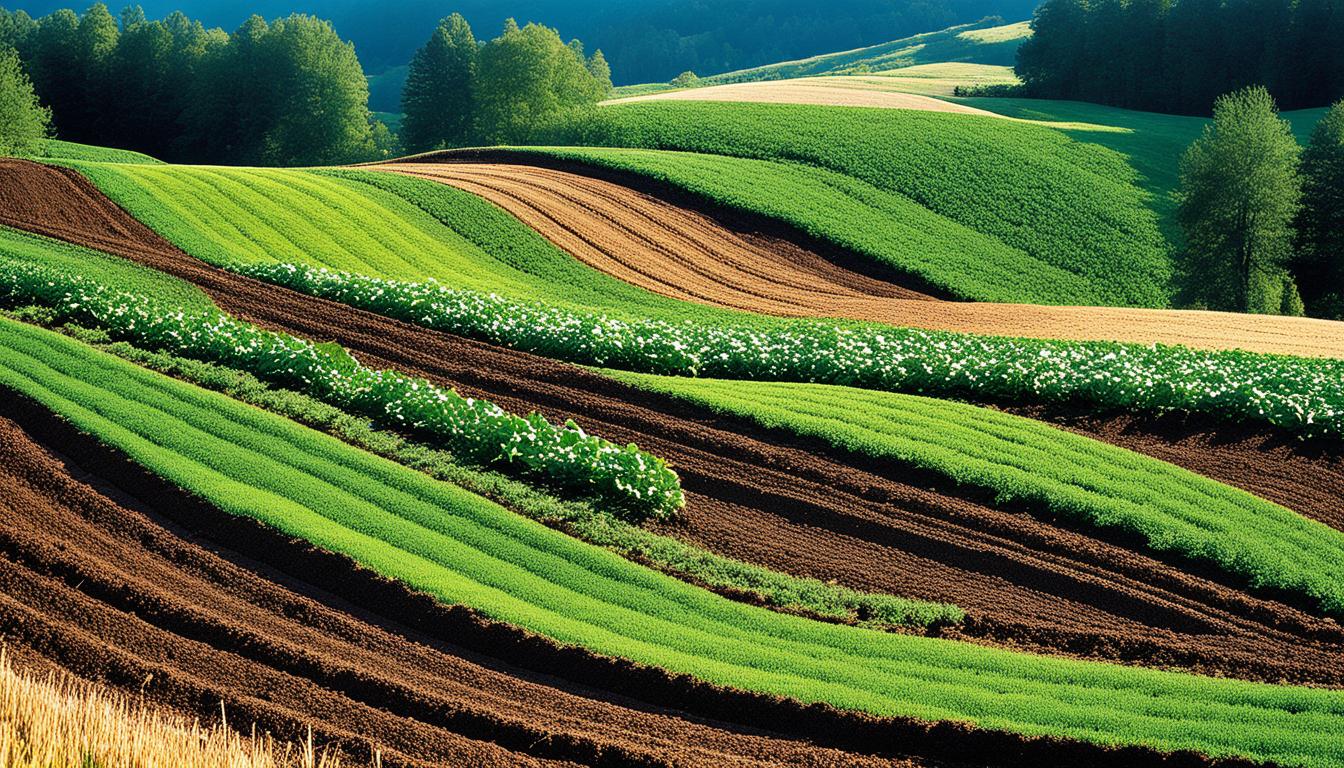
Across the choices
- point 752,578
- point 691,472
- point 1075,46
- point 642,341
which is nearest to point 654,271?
point 642,341

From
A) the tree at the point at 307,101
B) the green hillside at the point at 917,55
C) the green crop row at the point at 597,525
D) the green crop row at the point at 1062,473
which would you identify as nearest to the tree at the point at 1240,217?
the green crop row at the point at 1062,473

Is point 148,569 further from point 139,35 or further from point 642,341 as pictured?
point 139,35

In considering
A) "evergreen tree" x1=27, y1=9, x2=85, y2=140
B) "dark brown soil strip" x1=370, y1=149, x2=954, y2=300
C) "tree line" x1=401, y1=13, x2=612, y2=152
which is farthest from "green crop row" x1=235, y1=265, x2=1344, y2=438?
"evergreen tree" x1=27, y1=9, x2=85, y2=140

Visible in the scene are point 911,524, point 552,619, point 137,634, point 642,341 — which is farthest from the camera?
point 642,341

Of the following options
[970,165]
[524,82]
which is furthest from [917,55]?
[970,165]

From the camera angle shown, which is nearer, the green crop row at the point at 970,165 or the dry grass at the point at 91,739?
the dry grass at the point at 91,739

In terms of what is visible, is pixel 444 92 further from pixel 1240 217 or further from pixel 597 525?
pixel 597 525

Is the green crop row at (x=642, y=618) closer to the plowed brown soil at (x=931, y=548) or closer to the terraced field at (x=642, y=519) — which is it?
the terraced field at (x=642, y=519)
